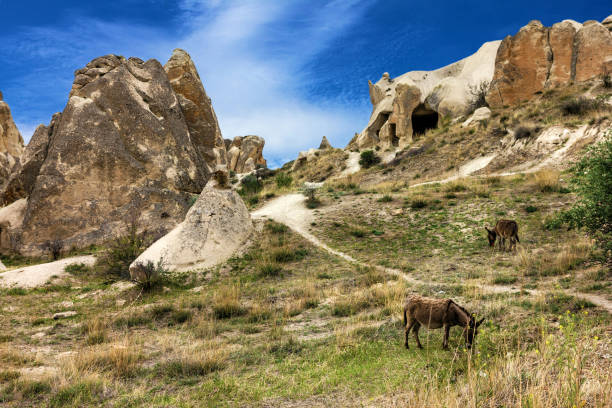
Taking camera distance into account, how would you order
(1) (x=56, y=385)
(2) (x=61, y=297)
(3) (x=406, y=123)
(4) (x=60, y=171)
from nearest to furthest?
1. (1) (x=56, y=385)
2. (2) (x=61, y=297)
3. (4) (x=60, y=171)
4. (3) (x=406, y=123)

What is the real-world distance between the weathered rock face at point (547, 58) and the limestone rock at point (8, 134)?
2092 inches

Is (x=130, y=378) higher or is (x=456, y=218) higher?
(x=456, y=218)

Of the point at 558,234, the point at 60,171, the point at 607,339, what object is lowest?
the point at 607,339

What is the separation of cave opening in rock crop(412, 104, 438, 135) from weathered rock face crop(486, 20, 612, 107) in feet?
28.5

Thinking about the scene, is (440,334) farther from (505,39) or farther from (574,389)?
(505,39)

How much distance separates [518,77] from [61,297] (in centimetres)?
3328

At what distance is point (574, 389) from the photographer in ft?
8.02

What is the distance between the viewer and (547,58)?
27.7 m

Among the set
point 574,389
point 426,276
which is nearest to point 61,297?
point 426,276

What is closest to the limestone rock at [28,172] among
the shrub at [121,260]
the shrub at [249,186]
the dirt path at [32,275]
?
the dirt path at [32,275]

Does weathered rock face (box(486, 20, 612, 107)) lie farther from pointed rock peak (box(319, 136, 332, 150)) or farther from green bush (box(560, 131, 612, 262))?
pointed rock peak (box(319, 136, 332, 150))

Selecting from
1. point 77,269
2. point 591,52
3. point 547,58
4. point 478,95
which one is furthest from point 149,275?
point 478,95

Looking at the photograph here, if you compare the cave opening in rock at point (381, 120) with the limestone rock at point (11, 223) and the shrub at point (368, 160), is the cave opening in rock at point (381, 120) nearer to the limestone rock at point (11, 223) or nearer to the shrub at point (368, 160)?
the shrub at point (368, 160)

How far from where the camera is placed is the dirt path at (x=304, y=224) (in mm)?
5858
